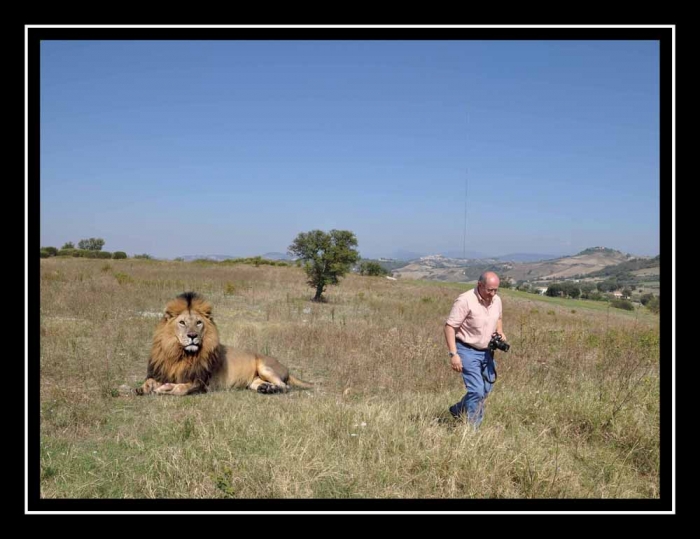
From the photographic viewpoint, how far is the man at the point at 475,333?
222 inches

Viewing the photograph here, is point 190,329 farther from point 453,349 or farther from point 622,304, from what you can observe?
point 622,304

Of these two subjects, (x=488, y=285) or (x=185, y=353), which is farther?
(x=185, y=353)

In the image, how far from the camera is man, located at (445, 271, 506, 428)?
5.63m

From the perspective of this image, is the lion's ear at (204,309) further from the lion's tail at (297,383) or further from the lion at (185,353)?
the lion's tail at (297,383)

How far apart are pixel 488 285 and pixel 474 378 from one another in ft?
3.79

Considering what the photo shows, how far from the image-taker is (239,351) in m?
8.21

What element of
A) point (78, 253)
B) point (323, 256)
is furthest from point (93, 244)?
point (323, 256)

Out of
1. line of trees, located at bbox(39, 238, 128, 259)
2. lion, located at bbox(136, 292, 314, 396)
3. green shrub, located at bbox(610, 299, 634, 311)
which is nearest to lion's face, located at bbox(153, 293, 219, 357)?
lion, located at bbox(136, 292, 314, 396)

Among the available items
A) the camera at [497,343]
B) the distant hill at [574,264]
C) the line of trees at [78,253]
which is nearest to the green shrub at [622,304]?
the distant hill at [574,264]

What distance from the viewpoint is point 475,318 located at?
5633 millimetres

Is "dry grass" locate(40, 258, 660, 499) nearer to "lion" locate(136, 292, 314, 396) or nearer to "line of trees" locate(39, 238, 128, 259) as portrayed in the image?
"lion" locate(136, 292, 314, 396)

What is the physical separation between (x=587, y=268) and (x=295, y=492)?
97.8 feet
